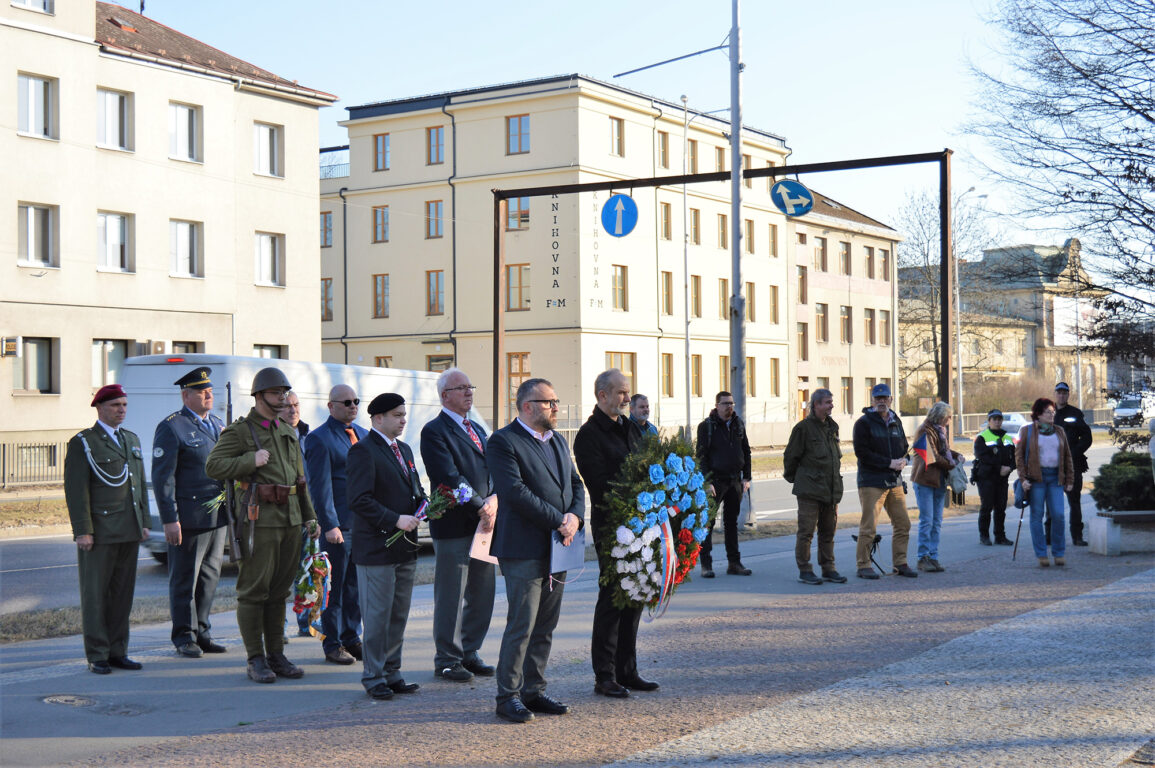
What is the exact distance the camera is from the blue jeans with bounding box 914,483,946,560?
13.3 meters

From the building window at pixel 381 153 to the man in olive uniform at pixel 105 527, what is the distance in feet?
158

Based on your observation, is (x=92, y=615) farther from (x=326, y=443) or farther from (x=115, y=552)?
(x=326, y=443)

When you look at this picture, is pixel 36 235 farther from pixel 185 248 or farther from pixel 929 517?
pixel 929 517

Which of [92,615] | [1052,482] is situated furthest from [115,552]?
[1052,482]

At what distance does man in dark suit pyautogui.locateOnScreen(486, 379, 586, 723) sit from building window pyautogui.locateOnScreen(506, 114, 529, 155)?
45046 millimetres

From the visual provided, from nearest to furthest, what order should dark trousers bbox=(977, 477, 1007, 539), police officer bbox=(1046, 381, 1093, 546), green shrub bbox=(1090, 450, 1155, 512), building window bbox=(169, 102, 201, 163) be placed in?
1. green shrub bbox=(1090, 450, 1155, 512)
2. police officer bbox=(1046, 381, 1093, 546)
3. dark trousers bbox=(977, 477, 1007, 539)
4. building window bbox=(169, 102, 201, 163)

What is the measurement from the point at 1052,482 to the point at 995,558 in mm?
1528

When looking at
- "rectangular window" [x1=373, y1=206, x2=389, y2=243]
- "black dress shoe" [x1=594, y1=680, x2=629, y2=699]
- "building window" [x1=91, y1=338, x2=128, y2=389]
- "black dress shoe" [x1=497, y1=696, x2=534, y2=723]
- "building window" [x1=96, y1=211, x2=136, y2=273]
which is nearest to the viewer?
"black dress shoe" [x1=497, y1=696, x2=534, y2=723]

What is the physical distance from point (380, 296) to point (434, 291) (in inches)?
129

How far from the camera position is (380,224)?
183 feet

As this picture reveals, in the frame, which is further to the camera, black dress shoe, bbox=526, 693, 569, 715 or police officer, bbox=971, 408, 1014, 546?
police officer, bbox=971, 408, 1014, 546

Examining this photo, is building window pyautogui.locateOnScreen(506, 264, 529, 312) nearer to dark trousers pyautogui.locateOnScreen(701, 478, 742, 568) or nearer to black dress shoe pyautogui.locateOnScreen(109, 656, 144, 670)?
dark trousers pyautogui.locateOnScreen(701, 478, 742, 568)

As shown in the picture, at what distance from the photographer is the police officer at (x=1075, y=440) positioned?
1573cm

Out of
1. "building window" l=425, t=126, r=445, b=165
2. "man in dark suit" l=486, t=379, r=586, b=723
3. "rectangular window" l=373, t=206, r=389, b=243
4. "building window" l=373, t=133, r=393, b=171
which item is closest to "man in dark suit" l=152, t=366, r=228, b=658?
"man in dark suit" l=486, t=379, r=586, b=723
